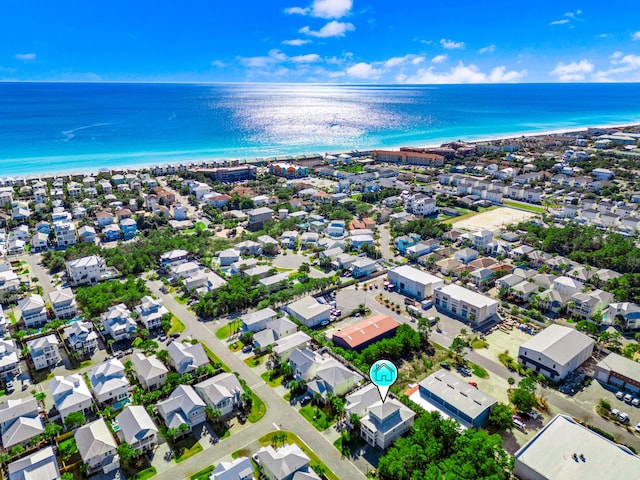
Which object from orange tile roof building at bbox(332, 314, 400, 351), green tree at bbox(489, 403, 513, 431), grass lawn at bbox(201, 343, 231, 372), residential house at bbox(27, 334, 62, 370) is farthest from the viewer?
orange tile roof building at bbox(332, 314, 400, 351)

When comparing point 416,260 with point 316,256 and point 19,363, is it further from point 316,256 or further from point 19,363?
point 19,363

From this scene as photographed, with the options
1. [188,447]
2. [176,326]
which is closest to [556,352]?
[188,447]

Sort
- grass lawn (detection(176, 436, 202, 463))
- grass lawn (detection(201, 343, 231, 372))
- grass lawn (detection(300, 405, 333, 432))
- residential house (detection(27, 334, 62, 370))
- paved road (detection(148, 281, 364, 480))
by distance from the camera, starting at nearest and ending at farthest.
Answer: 1. paved road (detection(148, 281, 364, 480))
2. grass lawn (detection(176, 436, 202, 463))
3. grass lawn (detection(300, 405, 333, 432))
4. residential house (detection(27, 334, 62, 370))
5. grass lawn (detection(201, 343, 231, 372))

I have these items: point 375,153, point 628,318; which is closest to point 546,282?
point 628,318

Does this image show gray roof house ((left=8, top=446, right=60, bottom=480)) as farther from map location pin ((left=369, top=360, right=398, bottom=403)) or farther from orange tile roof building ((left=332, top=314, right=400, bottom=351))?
orange tile roof building ((left=332, top=314, right=400, bottom=351))

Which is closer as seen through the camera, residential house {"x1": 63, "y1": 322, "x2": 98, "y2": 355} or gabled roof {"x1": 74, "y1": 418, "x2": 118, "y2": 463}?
gabled roof {"x1": 74, "y1": 418, "x2": 118, "y2": 463}

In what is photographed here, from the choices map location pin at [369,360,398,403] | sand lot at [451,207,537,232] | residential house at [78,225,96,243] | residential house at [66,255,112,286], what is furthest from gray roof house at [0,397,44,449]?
sand lot at [451,207,537,232]

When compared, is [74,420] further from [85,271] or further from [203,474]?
[85,271]

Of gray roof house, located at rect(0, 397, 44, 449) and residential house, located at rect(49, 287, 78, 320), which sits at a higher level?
residential house, located at rect(49, 287, 78, 320)
